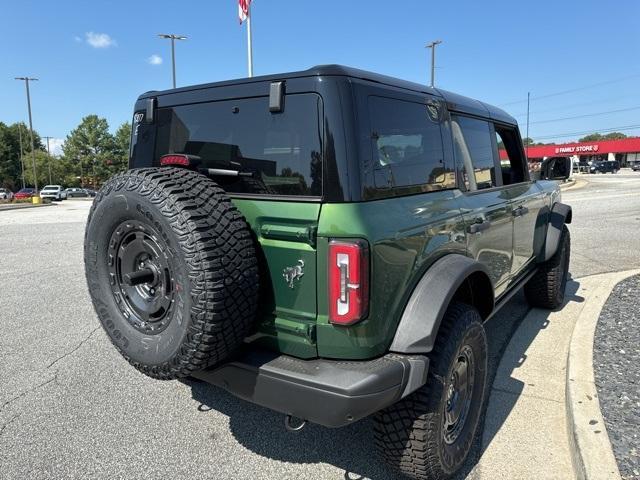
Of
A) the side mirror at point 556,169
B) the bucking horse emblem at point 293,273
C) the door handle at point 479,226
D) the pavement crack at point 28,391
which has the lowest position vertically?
the pavement crack at point 28,391

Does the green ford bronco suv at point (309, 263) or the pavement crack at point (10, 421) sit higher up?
the green ford bronco suv at point (309, 263)

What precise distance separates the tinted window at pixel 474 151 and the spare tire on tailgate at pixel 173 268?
1.58 m

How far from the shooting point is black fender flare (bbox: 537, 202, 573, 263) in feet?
15.0

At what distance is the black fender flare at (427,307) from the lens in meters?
2.07

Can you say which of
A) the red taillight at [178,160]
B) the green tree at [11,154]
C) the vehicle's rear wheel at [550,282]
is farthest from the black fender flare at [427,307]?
the green tree at [11,154]

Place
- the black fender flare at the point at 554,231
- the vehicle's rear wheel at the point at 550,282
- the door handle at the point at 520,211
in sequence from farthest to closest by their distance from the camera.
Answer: the vehicle's rear wheel at the point at 550,282, the black fender flare at the point at 554,231, the door handle at the point at 520,211

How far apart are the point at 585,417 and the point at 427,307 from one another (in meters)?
1.38

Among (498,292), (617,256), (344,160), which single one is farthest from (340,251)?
(617,256)

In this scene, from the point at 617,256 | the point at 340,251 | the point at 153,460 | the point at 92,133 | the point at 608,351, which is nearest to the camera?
the point at 340,251

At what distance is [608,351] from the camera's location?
3686 mm

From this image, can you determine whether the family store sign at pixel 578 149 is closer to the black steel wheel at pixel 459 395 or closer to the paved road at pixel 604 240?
the paved road at pixel 604 240

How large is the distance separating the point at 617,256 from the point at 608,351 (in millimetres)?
4932

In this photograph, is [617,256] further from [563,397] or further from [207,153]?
[207,153]

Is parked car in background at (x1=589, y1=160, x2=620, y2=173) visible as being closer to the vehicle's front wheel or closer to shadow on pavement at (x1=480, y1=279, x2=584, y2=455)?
shadow on pavement at (x1=480, y1=279, x2=584, y2=455)
